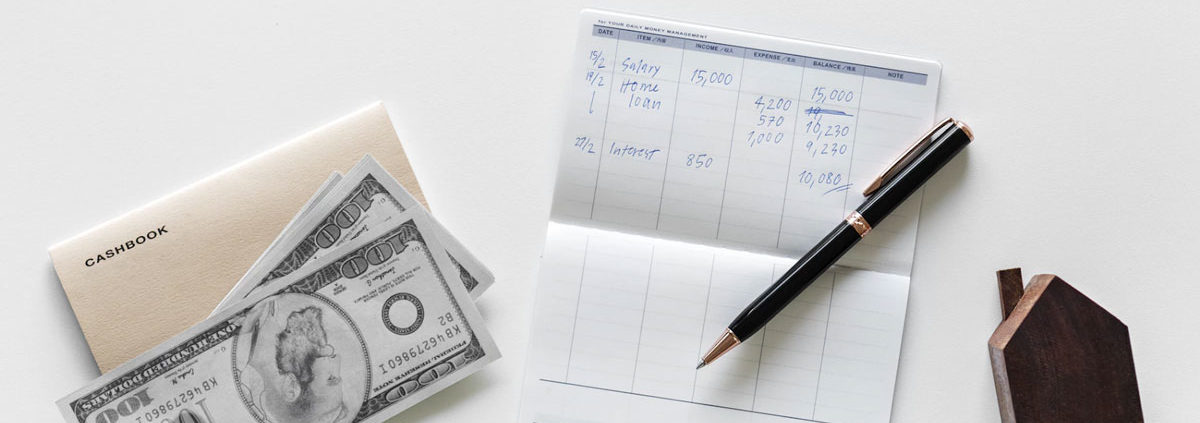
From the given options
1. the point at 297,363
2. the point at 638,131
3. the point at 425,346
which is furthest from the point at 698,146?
the point at 297,363

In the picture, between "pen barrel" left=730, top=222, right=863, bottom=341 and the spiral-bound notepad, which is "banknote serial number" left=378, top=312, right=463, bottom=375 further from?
"pen barrel" left=730, top=222, right=863, bottom=341

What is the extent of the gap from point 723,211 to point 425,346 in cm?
30

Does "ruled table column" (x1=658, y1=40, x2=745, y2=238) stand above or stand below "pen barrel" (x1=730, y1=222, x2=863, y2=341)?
above

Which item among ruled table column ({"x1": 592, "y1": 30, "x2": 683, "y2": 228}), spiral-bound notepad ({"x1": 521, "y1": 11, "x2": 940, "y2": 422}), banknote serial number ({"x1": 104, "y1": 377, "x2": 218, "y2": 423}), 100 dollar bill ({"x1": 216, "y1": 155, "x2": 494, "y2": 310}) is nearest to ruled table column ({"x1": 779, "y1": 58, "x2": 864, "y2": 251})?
spiral-bound notepad ({"x1": 521, "y1": 11, "x2": 940, "y2": 422})

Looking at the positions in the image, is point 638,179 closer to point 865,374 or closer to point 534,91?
point 534,91

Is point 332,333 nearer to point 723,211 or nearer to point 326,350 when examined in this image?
point 326,350

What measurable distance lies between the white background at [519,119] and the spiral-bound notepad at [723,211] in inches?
1.1

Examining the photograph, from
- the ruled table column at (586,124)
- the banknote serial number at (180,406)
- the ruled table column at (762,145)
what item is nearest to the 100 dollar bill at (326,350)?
the banknote serial number at (180,406)

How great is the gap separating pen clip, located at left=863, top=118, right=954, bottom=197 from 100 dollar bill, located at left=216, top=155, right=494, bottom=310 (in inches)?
14.1

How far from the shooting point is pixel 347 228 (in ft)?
2.22

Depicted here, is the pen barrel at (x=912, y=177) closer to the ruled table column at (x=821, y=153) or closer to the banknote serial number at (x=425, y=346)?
the ruled table column at (x=821, y=153)

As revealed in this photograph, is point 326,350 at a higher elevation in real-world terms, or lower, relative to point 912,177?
lower

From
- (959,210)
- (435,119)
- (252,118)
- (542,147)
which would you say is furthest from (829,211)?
(252,118)

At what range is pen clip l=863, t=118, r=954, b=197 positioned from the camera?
0.68 m
